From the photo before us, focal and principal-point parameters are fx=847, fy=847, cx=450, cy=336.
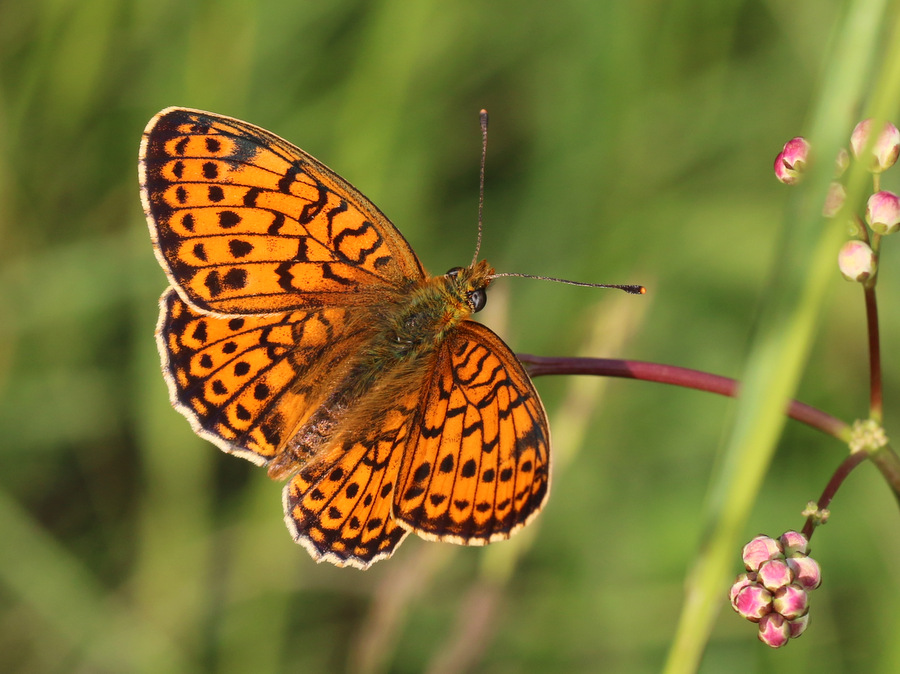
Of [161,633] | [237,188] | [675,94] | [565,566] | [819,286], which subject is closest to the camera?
[819,286]

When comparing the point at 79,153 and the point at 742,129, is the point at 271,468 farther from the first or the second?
the point at 742,129

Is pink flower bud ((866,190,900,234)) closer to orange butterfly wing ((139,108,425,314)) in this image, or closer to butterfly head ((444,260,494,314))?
butterfly head ((444,260,494,314))

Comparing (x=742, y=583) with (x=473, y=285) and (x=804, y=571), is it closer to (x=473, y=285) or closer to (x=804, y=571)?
(x=804, y=571)

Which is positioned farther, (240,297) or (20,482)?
(20,482)

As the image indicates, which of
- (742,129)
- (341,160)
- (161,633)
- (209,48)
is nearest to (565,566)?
(161,633)

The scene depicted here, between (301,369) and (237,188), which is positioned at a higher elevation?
(237,188)

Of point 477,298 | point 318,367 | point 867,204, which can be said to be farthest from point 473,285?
point 867,204

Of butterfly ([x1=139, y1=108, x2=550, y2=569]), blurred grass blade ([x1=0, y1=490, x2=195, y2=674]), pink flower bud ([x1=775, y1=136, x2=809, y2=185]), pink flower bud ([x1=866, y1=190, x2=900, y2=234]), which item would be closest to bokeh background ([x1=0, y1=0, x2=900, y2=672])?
blurred grass blade ([x1=0, y1=490, x2=195, y2=674])
